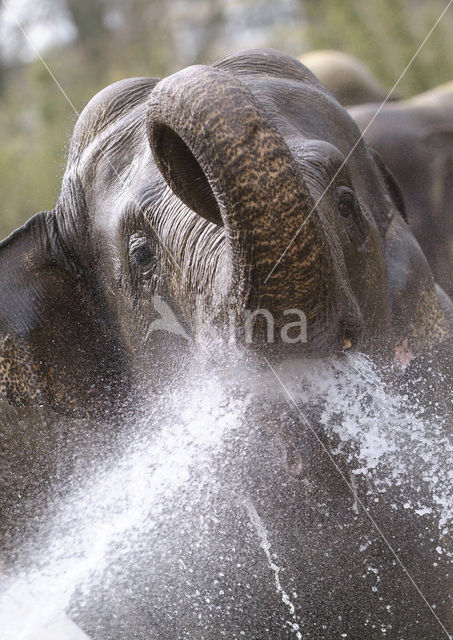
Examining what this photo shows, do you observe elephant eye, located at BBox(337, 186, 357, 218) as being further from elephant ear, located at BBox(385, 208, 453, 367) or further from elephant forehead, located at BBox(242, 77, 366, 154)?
elephant ear, located at BBox(385, 208, 453, 367)

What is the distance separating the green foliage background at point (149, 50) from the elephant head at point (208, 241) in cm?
65

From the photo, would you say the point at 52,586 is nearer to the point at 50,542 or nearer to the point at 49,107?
the point at 50,542

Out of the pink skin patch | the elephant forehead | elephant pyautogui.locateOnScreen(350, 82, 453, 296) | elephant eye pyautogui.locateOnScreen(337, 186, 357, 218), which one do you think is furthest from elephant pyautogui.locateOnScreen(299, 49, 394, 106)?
elephant eye pyautogui.locateOnScreen(337, 186, 357, 218)

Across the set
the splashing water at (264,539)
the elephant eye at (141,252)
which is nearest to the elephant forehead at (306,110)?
the elephant eye at (141,252)

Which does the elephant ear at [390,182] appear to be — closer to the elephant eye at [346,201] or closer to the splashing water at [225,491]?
the elephant eye at [346,201]

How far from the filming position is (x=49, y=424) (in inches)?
94.2

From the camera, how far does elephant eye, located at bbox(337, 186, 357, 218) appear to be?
204 cm

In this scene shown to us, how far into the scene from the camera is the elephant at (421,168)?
3416 millimetres

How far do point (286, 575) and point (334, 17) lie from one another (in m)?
6.07

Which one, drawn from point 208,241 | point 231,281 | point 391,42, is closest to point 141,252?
point 208,241

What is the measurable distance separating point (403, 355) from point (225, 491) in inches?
24.8

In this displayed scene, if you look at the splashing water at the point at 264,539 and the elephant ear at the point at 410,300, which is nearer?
the splashing water at the point at 264,539

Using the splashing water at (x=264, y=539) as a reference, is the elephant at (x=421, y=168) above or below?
below

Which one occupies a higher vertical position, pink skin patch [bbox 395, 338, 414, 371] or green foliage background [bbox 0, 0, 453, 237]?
pink skin patch [bbox 395, 338, 414, 371]
